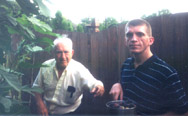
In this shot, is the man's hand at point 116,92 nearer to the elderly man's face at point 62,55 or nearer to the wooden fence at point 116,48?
the wooden fence at point 116,48

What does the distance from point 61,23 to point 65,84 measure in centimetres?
40

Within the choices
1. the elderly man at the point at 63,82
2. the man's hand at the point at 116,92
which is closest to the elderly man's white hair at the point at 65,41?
the elderly man at the point at 63,82

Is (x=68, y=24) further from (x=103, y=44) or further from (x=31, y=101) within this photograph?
(x=31, y=101)

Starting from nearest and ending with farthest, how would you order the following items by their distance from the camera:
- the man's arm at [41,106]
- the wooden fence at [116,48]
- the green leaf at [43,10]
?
the green leaf at [43,10], the wooden fence at [116,48], the man's arm at [41,106]

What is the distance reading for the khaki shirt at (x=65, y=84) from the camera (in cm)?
126

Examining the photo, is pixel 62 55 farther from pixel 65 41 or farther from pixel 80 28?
pixel 80 28

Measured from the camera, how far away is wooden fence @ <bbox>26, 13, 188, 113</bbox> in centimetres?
106

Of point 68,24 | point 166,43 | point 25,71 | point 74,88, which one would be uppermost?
point 68,24

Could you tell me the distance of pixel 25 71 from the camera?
1331 millimetres

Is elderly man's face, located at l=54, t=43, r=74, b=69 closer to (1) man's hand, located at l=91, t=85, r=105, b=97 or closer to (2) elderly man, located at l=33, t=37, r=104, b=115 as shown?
(2) elderly man, located at l=33, t=37, r=104, b=115

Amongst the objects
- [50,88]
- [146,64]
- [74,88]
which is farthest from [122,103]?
[50,88]

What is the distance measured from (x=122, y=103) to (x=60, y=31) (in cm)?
58

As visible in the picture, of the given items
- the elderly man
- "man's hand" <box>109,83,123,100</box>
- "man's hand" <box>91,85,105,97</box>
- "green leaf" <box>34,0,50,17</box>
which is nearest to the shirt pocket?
the elderly man

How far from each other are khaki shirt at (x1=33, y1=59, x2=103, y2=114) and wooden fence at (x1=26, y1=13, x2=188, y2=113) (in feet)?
0.20
